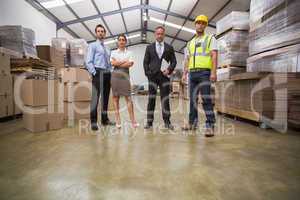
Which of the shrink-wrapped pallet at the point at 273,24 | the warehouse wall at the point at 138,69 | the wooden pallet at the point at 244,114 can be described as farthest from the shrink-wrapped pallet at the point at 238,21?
the warehouse wall at the point at 138,69

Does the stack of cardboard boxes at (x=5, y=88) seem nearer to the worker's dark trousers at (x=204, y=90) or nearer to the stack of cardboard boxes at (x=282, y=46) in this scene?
the worker's dark trousers at (x=204, y=90)

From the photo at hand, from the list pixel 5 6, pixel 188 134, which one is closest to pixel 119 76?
pixel 188 134

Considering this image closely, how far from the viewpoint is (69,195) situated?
1172mm

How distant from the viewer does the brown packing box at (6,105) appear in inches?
140

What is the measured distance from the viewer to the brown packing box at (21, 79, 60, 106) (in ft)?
8.81

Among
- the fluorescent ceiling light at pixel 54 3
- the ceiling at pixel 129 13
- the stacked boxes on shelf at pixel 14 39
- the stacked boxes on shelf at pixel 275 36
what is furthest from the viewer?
the ceiling at pixel 129 13

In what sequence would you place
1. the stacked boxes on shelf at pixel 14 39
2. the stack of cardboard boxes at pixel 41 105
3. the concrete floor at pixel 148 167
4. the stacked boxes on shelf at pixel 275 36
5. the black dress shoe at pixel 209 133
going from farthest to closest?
the stacked boxes on shelf at pixel 14 39 < the stacked boxes on shelf at pixel 275 36 < the stack of cardboard boxes at pixel 41 105 < the black dress shoe at pixel 209 133 < the concrete floor at pixel 148 167

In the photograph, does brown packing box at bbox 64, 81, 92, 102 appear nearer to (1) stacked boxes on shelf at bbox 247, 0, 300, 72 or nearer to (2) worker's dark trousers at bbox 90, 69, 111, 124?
(2) worker's dark trousers at bbox 90, 69, 111, 124

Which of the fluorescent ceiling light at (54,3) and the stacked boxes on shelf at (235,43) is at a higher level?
the fluorescent ceiling light at (54,3)

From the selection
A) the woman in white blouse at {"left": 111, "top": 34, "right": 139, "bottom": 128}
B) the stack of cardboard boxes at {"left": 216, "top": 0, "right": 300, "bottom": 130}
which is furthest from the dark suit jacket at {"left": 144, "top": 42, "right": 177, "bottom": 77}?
the stack of cardboard boxes at {"left": 216, "top": 0, "right": 300, "bottom": 130}

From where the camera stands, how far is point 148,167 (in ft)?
5.14

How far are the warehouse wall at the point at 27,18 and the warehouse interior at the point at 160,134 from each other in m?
0.05

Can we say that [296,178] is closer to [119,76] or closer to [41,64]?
[119,76]

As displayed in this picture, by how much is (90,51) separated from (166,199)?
240 cm
